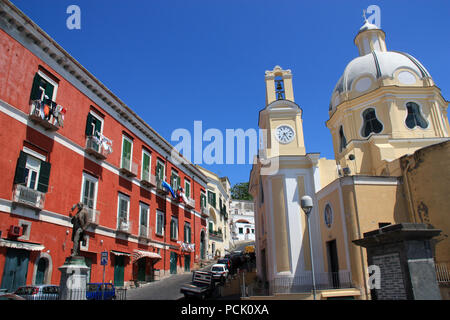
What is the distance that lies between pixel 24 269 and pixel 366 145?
66.6 feet

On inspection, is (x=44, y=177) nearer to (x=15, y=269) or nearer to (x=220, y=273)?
(x=15, y=269)

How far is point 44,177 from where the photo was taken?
16.4 m

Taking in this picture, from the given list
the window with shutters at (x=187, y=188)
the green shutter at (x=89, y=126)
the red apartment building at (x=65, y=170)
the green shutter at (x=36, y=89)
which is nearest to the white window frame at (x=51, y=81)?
the red apartment building at (x=65, y=170)

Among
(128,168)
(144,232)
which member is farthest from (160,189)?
(128,168)

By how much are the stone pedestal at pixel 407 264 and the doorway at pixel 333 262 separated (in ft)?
36.2

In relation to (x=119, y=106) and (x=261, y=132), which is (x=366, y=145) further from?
(x=119, y=106)

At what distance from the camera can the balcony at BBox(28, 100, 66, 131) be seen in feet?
53.2

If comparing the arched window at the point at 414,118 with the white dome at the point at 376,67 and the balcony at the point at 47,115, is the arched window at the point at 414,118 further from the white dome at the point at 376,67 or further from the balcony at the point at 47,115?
the balcony at the point at 47,115

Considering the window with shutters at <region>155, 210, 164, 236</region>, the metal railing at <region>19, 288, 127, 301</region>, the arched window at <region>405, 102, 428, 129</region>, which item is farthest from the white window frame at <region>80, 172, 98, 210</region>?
the arched window at <region>405, 102, 428, 129</region>

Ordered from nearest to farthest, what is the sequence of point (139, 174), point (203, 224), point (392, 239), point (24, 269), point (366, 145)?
point (392, 239)
point (24, 269)
point (366, 145)
point (139, 174)
point (203, 224)

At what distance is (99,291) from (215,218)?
28026 millimetres

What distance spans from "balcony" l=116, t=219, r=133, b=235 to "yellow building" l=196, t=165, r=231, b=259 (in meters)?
17.1

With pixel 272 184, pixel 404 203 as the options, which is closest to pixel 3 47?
pixel 272 184

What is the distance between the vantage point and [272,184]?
20516 mm
